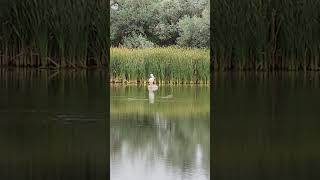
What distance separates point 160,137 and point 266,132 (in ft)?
2.13

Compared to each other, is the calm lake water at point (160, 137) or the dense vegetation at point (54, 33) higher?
the dense vegetation at point (54, 33)

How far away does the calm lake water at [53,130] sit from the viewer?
319 centimetres

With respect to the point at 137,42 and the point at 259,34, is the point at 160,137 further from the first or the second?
the point at 259,34

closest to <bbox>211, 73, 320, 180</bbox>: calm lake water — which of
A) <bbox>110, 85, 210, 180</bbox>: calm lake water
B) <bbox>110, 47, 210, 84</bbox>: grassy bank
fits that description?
<bbox>110, 85, 210, 180</bbox>: calm lake water

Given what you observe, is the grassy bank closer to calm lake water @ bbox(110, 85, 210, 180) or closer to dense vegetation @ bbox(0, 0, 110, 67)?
dense vegetation @ bbox(0, 0, 110, 67)

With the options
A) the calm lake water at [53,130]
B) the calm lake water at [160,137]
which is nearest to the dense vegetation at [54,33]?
the calm lake water at [53,130]

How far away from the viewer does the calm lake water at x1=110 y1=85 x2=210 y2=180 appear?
3.18m

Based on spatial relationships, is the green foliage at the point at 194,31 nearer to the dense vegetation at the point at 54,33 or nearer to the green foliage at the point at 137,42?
the green foliage at the point at 137,42

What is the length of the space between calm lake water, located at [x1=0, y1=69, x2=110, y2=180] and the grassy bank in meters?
0.73

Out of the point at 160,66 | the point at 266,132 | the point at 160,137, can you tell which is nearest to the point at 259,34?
the point at 160,66

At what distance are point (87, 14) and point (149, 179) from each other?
279 inches

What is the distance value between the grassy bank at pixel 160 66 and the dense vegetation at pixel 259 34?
1199 millimetres

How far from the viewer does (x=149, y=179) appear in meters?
2.97

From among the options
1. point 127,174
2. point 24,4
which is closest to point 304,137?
point 127,174
